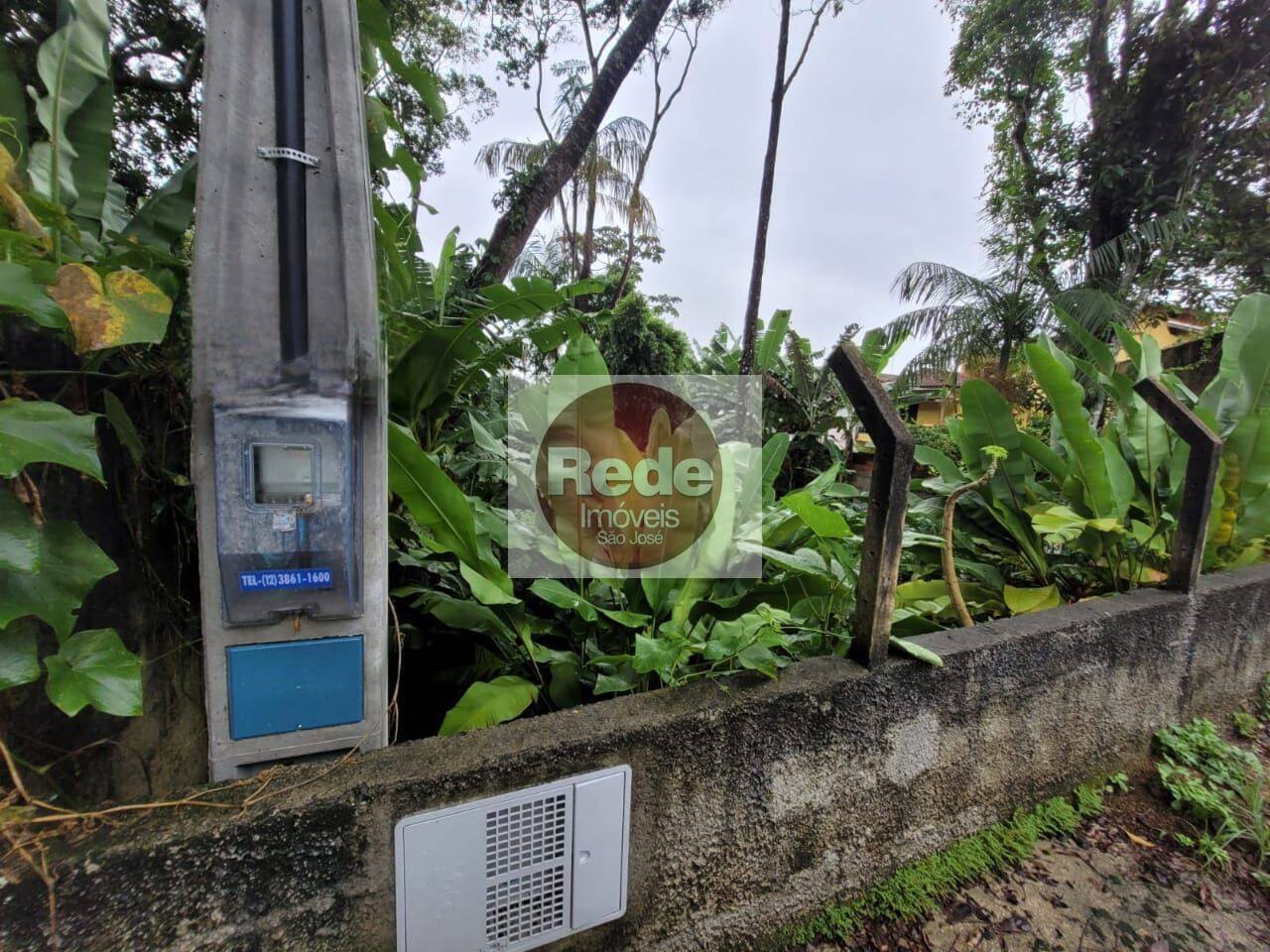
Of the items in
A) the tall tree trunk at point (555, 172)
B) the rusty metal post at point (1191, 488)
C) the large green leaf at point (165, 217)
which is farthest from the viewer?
the tall tree trunk at point (555, 172)

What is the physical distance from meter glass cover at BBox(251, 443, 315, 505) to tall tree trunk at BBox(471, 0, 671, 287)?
3.42m

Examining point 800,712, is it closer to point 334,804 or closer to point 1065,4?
point 334,804

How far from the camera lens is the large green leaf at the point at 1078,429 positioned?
193 centimetres

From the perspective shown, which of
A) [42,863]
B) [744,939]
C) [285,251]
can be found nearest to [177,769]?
[42,863]

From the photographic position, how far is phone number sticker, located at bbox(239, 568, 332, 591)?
85 cm

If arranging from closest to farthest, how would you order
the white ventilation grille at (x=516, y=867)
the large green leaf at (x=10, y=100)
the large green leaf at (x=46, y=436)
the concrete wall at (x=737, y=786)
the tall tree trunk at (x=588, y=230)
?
the large green leaf at (x=46, y=436)
the concrete wall at (x=737, y=786)
the white ventilation grille at (x=516, y=867)
the large green leaf at (x=10, y=100)
the tall tree trunk at (x=588, y=230)

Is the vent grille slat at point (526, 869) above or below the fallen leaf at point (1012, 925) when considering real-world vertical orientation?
above

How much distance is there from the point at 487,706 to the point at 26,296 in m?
0.99

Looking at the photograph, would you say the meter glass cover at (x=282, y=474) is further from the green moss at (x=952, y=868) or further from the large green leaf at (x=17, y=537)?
the green moss at (x=952, y=868)

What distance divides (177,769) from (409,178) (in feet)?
5.20

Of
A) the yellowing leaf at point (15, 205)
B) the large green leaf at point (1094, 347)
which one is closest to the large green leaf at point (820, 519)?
the yellowing leaf at point (15, 205)

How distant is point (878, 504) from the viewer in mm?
1318

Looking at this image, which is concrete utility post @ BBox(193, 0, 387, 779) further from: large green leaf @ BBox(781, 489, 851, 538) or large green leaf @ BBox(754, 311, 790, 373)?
large green leaf @ BBox(754, 311, 790, 373)

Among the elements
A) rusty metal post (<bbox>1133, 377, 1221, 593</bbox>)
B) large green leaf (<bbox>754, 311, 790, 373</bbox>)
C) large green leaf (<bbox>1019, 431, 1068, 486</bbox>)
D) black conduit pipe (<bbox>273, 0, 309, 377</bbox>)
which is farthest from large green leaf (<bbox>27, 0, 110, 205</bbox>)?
large green leaf (<bbox>754, 311, 790, 373</bbox>)
